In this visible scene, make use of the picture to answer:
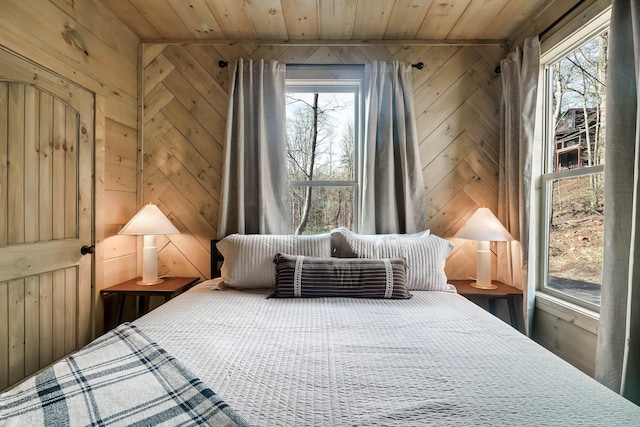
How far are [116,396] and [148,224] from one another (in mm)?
1578

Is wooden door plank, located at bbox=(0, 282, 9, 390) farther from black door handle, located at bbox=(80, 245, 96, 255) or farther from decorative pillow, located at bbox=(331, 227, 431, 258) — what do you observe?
decorative pillow, located at bbox=(331, 227, 431, 258)

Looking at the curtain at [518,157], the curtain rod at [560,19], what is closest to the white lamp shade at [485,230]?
the curtain at [518,157]

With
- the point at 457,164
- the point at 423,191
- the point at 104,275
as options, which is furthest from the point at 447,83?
the point at 104,275

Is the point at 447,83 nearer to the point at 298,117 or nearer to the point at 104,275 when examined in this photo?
the point at 298,117

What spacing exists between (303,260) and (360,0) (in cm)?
168

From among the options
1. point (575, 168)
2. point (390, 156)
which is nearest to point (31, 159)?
point (390, 156)

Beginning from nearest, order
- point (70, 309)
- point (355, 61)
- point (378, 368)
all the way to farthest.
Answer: point (378, 368) → point (70, 309) → point (355, 61)

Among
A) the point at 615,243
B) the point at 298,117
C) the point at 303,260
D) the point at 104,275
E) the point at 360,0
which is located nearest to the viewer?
the point at 615,243

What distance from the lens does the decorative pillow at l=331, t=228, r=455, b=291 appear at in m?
2.01

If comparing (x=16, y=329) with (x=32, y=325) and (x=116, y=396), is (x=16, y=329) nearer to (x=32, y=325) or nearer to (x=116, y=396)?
(x=32, y=325)

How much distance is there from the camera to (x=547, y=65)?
2.21 m

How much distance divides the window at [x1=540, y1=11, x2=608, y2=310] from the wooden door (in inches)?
118

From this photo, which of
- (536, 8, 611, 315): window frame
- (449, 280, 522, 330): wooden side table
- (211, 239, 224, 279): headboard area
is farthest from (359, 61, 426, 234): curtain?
(211, 239, 224, 279): headboard area

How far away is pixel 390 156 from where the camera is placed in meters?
2.46
